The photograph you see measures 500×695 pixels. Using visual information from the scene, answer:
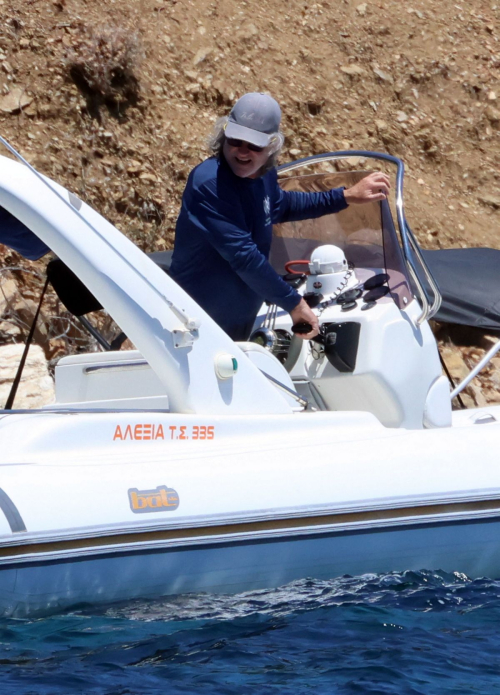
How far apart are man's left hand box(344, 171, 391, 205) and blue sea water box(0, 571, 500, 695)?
1796 millimetres

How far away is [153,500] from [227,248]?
1.11 m

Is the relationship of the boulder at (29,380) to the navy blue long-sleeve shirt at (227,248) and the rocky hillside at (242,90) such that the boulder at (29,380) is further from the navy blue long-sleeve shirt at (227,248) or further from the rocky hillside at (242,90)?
the navy blue long-sleeve shirt at (227,248)

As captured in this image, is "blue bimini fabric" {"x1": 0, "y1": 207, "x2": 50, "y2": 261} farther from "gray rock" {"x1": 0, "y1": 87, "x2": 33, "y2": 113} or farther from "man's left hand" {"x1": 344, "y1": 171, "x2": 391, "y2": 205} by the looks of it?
"gray rock" {"x1": 0, "y1": 87, "x2": 33, "y2": 113}

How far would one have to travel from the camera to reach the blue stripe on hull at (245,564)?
336 centimetres

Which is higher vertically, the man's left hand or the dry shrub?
the dry shrub

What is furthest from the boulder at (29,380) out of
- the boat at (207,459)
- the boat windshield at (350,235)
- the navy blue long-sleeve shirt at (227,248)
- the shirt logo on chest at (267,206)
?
the shirt logo on chest at (267,206)

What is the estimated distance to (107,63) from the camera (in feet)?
32.6

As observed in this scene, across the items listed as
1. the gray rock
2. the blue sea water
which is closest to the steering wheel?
the blue sea water

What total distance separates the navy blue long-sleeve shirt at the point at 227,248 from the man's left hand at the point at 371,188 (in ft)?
1.43

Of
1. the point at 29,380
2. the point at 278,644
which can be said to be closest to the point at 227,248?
the point at 278,644

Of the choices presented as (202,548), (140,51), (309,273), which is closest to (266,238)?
(309,273)

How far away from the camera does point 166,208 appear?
31.8ft

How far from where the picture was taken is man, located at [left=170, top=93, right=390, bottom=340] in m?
3.95

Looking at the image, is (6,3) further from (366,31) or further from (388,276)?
(388,276)
